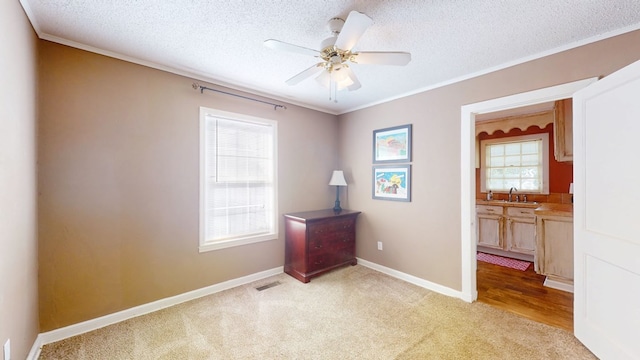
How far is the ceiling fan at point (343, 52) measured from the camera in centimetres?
154

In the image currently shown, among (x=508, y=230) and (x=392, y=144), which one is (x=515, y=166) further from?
(x=392, y=144)

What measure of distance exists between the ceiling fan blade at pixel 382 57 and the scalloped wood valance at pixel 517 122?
11.5ft

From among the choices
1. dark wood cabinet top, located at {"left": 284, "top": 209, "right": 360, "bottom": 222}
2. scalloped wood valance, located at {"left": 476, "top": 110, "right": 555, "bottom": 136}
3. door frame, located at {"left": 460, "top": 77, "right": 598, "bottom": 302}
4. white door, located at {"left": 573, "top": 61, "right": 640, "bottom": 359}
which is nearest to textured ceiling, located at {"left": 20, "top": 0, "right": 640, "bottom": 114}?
door frame, located at {"left": 460, "top": 77, "right": 598, "bottom": 302}

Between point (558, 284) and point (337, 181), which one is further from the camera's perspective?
point (337, 181)

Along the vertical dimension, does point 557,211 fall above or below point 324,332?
above

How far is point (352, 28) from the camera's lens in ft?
5.00

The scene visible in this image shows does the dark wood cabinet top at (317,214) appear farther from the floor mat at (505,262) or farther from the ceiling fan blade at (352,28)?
the floor mat at (505,262)

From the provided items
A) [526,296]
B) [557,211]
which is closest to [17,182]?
[526,296]

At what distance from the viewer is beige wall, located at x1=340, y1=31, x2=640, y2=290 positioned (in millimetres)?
2230

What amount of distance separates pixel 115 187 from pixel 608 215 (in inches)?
157

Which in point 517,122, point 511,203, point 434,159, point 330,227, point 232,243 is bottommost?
point 232,243

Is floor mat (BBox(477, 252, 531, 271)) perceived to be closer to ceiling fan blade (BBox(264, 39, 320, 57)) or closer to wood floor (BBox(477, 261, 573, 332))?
wood floor (BBox(477, 261, 573, 332))

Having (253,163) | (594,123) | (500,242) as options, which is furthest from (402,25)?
(500,242)

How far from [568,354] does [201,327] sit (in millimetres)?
2912
